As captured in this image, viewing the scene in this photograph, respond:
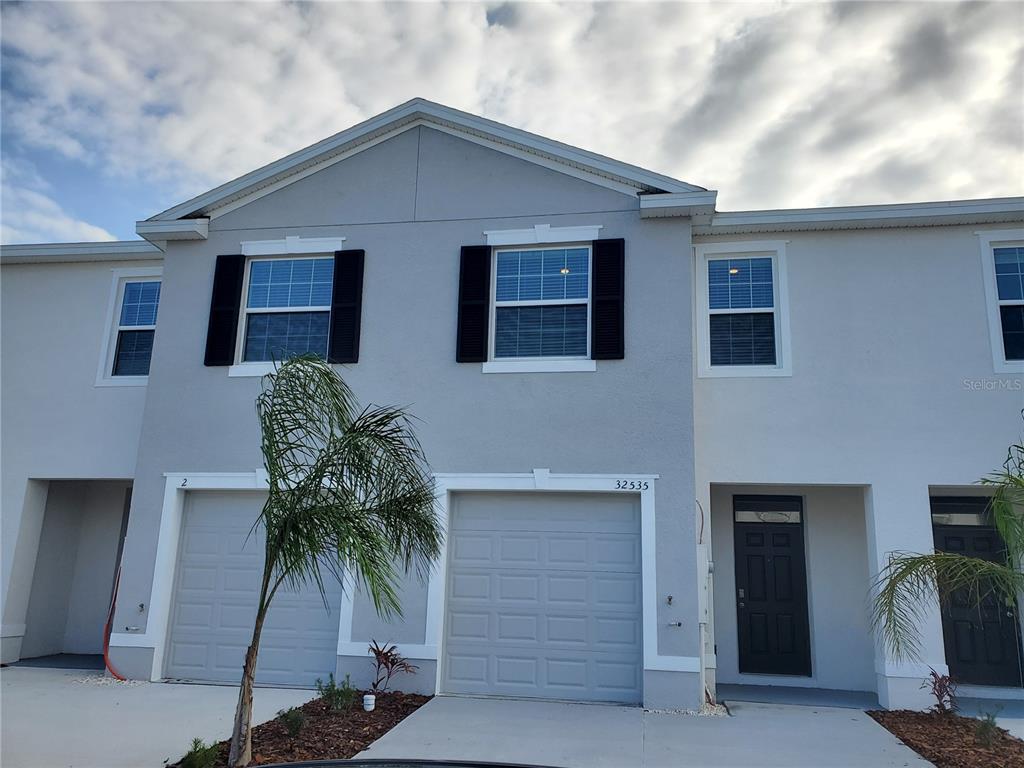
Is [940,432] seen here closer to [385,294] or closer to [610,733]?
[610,733]

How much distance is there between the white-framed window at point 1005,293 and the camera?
9367mm

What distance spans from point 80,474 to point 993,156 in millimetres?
13398

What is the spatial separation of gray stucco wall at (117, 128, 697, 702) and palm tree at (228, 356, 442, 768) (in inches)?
97.7

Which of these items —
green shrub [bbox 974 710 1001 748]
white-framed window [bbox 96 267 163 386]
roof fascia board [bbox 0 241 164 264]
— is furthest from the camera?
roof fascia board [bbox 0 241 164 264]

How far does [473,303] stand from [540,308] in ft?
A: 2.78

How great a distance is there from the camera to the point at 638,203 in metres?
9.49

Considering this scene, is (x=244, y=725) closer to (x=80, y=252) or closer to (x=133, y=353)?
(x=133, y=353)

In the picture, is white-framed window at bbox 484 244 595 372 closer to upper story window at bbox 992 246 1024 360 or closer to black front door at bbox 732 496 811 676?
black front door at bbox 732 496 811 676

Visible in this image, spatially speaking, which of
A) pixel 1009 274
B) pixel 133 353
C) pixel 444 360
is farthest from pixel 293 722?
pixel 1009 274

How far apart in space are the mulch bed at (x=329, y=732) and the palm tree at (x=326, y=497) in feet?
1.40

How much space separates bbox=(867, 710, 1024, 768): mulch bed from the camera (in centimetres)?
638

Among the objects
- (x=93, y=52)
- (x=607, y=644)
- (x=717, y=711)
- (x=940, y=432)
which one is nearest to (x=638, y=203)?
(x=940, y=432)

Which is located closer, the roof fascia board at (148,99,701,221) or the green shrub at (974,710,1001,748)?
the green shrub at (974,710,1001,748)

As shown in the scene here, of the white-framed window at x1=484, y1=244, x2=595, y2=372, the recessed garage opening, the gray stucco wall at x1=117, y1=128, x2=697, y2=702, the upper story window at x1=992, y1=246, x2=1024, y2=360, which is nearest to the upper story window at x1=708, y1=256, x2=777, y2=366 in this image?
the gray stucco wall at x1=117, y1=128, x2=697, y2=702
